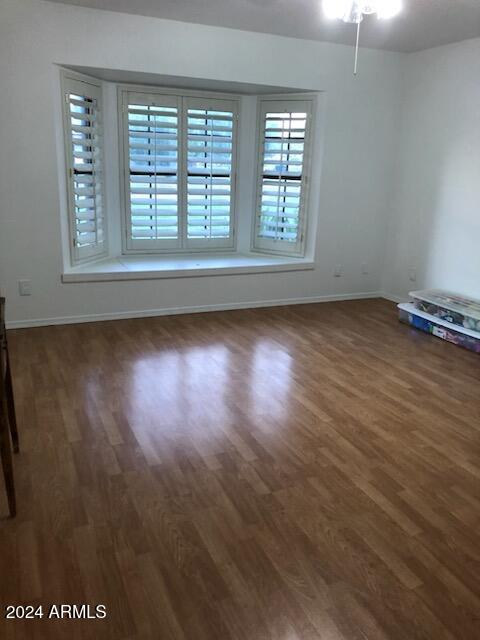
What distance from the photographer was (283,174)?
521cm

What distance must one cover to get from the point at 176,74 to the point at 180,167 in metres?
0.90

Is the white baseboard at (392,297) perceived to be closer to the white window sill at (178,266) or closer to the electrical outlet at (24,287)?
the white window sill at (178,266)

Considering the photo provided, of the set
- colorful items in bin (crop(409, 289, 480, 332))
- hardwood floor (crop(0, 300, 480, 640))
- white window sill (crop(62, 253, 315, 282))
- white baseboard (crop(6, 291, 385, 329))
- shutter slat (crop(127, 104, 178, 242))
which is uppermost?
shutter slat (crop(127, 104, 178, 242))

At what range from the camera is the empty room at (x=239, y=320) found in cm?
180

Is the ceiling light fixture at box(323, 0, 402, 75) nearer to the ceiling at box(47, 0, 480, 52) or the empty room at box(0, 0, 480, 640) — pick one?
the empty room at box(0, 0, 480, 640)

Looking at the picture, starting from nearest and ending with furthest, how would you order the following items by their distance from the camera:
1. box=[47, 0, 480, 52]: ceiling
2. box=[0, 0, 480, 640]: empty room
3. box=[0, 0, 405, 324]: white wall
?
box=[0, 0, 480, 640]: empty room
box=[47, 0, 480, 52]: ceiling
box=[0, 0, 405, 324]: white wall

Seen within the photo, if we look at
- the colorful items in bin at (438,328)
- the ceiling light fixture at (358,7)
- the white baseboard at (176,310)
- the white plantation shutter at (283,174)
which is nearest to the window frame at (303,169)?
the white plantation shutter at (283,174)

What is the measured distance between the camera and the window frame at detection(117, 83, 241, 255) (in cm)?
473

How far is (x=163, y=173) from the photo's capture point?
4.91 metres

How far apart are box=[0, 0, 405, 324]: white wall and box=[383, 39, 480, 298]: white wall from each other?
0.70ft

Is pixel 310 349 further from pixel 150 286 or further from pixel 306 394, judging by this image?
pixel 150 286

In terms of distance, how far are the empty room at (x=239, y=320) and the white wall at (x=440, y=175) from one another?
0.08ft

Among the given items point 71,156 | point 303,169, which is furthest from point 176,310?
point 303,169

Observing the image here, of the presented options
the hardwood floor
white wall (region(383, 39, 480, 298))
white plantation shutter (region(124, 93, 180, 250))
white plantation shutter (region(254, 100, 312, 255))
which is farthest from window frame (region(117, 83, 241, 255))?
white wall (region(383, 39, 480, 298))
